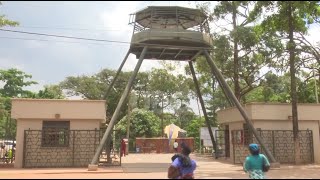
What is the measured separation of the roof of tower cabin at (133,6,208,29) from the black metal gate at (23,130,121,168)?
23.3ft

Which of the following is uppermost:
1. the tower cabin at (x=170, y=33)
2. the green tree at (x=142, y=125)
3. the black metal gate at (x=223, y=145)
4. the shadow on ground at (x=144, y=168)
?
the tower cabin at (x=170, y=33)

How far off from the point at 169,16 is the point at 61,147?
31.7 ft

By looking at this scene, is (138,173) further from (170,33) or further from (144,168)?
(170,33)

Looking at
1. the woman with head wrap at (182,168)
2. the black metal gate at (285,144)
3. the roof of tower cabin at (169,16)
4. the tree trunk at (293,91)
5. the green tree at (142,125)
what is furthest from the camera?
the green tree at (142,125)

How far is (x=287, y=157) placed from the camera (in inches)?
860

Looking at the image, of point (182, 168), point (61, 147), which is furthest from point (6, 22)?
point (182, 168)

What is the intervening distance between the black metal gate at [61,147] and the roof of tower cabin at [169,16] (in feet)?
23.3

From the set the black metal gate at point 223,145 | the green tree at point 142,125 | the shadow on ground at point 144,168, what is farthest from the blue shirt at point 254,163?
the green tree at point 142,125

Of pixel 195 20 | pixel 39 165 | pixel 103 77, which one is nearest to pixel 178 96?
pixel 103 77

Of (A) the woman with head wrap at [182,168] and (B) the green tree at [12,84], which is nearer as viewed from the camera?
(A) the woman with head wrap at [182,168]

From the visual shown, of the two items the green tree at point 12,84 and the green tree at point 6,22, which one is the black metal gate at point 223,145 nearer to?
the green tree at point 6,22

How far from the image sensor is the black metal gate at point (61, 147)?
20031mm

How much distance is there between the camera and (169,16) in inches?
909

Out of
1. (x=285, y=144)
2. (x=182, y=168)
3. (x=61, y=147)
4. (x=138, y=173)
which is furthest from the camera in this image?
(x=285, y=144)
